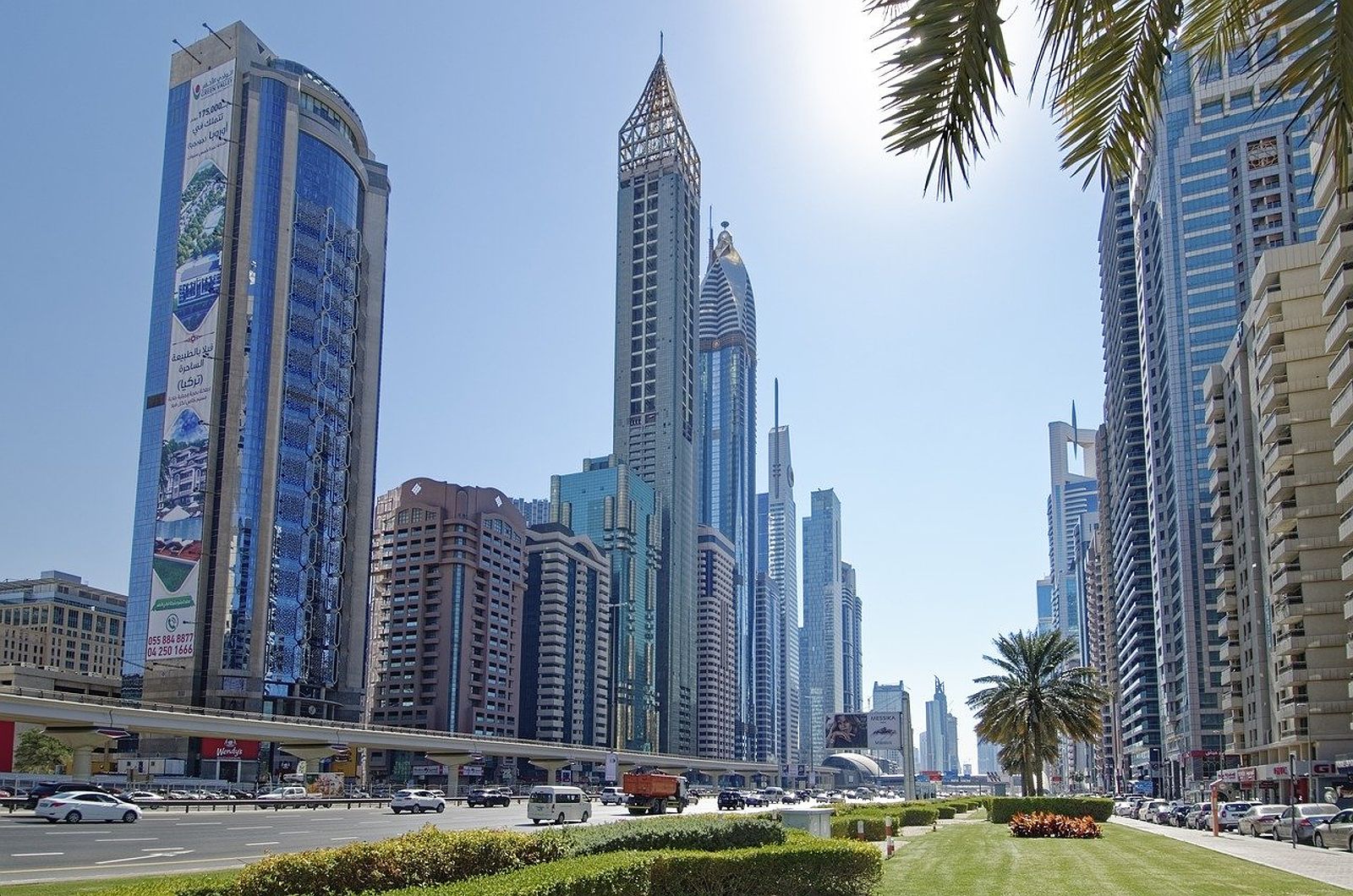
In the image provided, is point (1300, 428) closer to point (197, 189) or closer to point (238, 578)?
point (238, 578)

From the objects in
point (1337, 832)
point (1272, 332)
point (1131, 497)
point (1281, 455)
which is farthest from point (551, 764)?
point (1337, 832)

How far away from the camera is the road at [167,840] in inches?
1083

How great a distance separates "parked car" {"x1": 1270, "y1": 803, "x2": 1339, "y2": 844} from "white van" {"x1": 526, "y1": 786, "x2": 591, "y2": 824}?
3197 cm

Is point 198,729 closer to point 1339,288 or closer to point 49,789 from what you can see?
point 49,789

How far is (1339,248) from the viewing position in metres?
64.2

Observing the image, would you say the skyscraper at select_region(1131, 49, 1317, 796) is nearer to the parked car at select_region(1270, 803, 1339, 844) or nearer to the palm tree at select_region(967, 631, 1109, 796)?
the palm tree at select_region(967, 631, 1109, 796)

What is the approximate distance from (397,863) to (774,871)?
700 centimetres

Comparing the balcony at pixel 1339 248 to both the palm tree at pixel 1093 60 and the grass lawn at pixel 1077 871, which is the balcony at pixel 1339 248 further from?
the palm tree at pixel 1093 60

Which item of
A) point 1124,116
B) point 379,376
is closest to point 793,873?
point 1124,116

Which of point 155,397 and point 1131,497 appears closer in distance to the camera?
point 155,397

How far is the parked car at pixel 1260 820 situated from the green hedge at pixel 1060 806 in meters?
6.11

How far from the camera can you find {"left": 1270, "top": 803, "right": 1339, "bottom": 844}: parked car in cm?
4475

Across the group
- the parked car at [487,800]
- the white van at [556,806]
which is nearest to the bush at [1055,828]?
the white van at [556,806]

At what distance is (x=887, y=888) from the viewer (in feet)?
81.1
